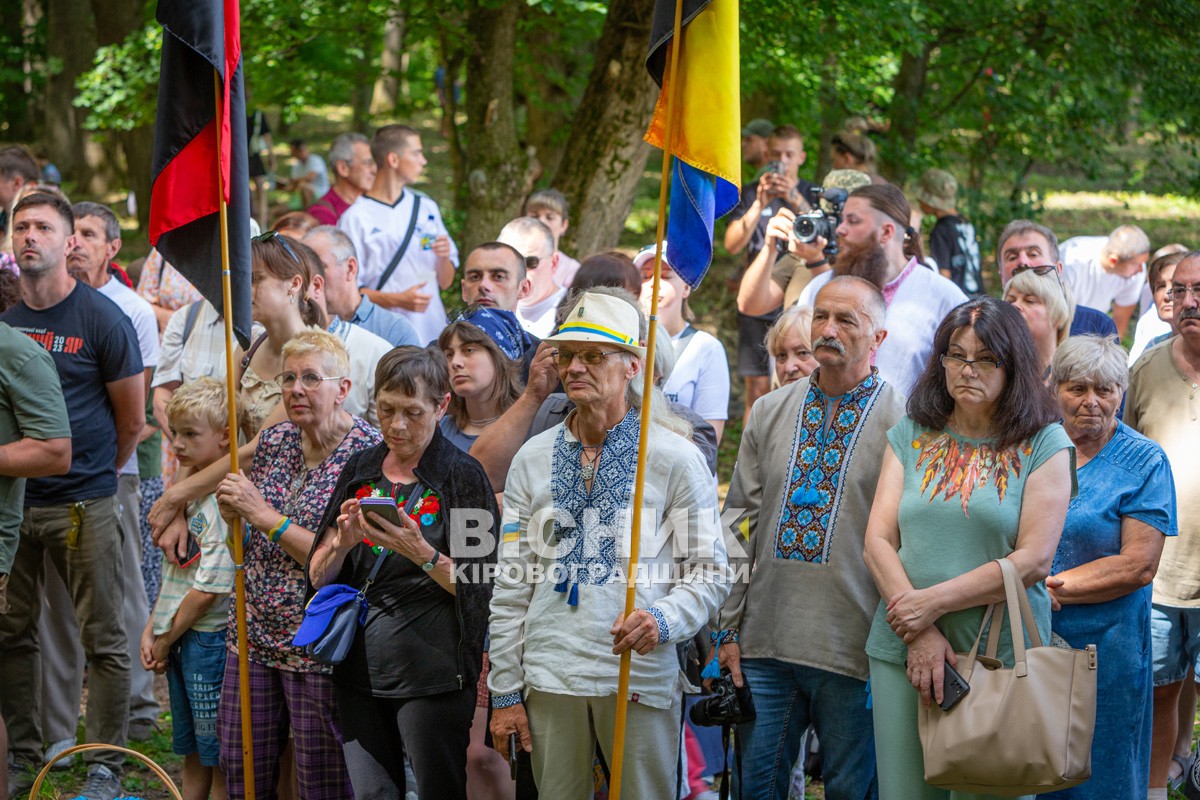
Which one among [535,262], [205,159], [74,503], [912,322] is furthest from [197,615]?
[912,322]

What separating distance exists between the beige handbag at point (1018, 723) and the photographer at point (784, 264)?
9.71 feet

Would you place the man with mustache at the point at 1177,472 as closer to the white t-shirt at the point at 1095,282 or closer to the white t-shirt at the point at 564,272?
the white t-shirt at the point at 564,272

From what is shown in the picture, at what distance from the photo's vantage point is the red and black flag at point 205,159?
4.43m

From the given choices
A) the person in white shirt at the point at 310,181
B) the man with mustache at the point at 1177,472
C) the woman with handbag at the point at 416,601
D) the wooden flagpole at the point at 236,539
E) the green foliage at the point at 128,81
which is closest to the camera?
the woman with handbag at the point at 416,601

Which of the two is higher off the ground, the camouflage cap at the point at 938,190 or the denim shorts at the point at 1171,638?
the camouflage cap at the point at 938,190

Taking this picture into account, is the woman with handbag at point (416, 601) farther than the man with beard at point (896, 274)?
No

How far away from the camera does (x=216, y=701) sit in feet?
15.8

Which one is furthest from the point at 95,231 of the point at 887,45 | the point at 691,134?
the point at 887,45

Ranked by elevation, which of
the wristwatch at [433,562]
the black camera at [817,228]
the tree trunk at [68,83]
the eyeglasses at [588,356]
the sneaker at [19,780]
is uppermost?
the tree trunk at [68,83]

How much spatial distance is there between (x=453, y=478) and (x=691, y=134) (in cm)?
136

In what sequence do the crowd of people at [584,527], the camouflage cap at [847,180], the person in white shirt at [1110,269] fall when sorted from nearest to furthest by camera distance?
the crowd of people at [584,527], the camouflage cap at [847,180], the person in white shirt at [1110,269]

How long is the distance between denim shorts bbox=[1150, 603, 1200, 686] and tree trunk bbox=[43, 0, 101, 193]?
15716 mm

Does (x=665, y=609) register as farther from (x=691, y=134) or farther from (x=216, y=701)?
(x=216, y=701)

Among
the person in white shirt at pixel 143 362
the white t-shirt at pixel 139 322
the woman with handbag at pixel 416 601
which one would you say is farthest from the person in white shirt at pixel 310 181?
the woman with handbag at pixel 416 601
